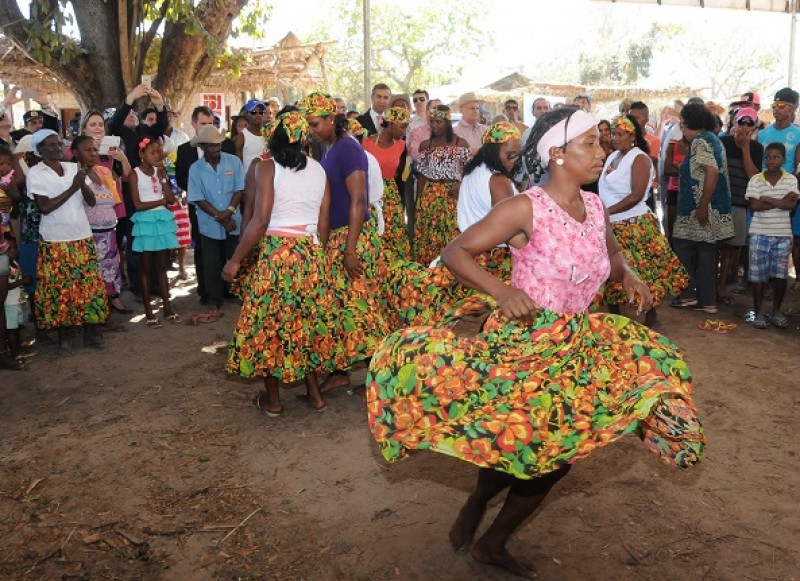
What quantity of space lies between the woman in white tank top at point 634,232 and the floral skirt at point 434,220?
166 centimetres

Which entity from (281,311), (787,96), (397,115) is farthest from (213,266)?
(787,96)

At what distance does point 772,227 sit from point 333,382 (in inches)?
170

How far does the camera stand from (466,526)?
3.33 metres

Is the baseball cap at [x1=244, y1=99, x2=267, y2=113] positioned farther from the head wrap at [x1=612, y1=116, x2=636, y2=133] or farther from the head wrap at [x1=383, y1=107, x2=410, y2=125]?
the head wrap at [x1=612, y1=116, x2=636, y2=133]

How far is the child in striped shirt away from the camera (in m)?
6.73

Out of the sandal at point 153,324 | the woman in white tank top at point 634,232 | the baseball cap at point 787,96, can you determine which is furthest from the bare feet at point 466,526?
the baseball cap at point 787,96

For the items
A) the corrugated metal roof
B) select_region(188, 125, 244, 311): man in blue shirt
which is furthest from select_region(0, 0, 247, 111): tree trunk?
the corrugated metal roof

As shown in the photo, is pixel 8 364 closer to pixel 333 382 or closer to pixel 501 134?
pixel 333 382

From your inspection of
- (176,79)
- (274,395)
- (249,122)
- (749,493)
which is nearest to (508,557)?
(749,493)

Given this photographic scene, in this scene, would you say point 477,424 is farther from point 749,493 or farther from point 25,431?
point 25,431

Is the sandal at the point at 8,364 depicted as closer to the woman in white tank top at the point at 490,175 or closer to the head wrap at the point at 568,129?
the woman in white tank top at the point at 490,175

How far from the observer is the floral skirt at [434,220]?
24.8 feet

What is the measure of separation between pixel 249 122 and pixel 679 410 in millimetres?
6924

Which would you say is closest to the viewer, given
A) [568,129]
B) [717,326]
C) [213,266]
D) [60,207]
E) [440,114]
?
[568,129]
